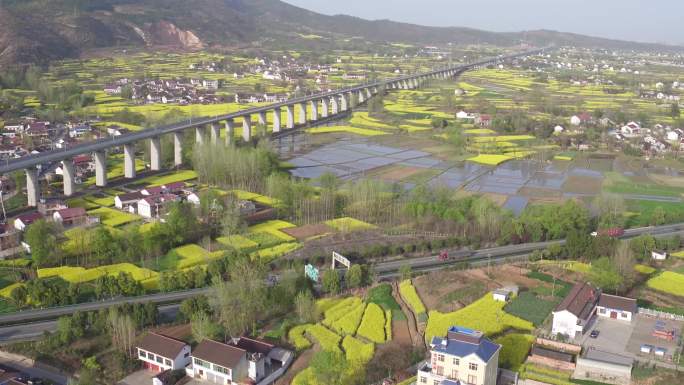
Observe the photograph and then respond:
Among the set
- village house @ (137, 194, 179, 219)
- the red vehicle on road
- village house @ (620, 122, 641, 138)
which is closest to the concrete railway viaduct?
village house @ (137, 194, 179, 219)

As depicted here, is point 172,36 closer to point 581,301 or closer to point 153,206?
point 153,206

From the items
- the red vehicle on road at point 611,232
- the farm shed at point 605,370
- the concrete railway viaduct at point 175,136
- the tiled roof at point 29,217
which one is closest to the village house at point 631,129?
the concrete railway viaduct at point 175,136

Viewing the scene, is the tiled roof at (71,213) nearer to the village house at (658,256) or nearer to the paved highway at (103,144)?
the paved highway at (103,144)

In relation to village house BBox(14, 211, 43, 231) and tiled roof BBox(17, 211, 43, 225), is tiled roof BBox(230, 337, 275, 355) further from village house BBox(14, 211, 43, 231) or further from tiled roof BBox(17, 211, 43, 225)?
tiled roof BBox(17, 211, 43, 225)

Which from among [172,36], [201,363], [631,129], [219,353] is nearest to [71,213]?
[201,363]

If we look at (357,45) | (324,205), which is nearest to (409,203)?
(324,205)

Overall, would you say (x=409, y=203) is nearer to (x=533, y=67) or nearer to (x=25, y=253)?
(x=25, y=253)
